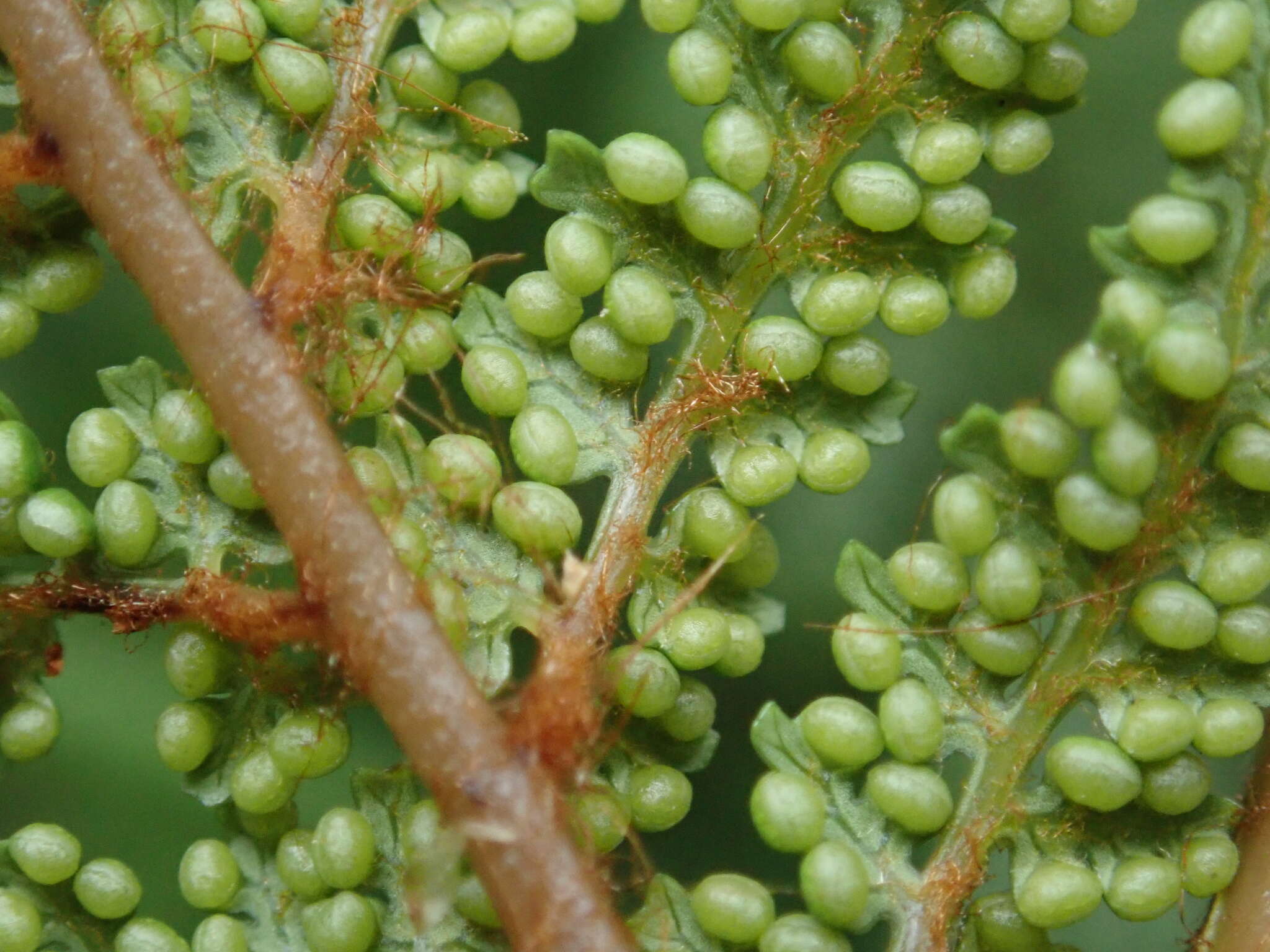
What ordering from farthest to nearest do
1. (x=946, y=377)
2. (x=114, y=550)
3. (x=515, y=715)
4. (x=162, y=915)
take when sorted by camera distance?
1. (x=946, y=377)
2. (x=162, y=915)
3. (x=114, y=550)
4. (x=515, y=715)

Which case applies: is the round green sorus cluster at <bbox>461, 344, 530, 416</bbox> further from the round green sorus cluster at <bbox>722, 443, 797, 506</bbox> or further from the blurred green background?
the blurred green background

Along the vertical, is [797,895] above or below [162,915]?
above

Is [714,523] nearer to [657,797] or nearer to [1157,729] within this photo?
[657,797]

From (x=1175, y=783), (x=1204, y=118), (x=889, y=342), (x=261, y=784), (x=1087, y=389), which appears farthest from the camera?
(x=889, y=342)

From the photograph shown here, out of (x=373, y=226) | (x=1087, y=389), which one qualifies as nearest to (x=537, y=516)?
(x=373, y=226)

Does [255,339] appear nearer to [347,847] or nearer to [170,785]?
[347,847]

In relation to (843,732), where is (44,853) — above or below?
below

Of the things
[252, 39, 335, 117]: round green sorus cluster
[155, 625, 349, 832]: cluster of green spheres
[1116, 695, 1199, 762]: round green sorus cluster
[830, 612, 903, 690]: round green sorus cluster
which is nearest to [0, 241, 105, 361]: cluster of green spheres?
[252, 39, 335, 117]: round green sorus cluster

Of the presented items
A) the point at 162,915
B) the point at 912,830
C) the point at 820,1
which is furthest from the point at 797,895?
the point at 820,1
